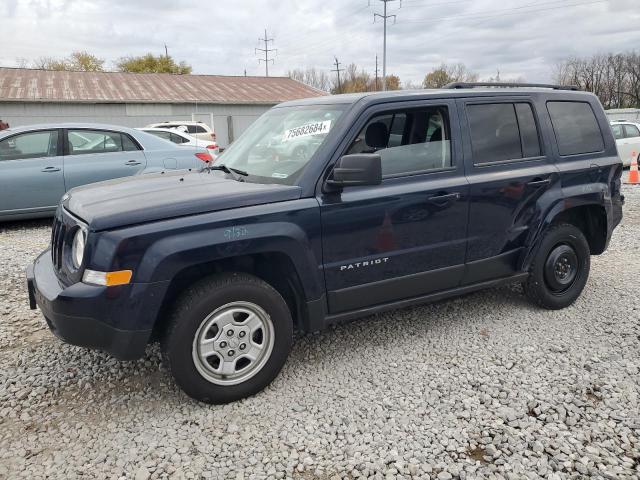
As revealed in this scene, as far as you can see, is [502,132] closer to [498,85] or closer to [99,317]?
[498,85]

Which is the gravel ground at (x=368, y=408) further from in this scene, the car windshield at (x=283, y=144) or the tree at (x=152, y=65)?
the tree at (x=152, y=65)

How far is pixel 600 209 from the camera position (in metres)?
4.44

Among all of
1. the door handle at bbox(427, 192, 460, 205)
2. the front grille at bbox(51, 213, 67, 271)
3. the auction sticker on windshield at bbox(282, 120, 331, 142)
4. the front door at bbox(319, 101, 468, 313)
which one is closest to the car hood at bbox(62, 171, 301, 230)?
the front grille at bbox(51, 213, 67, 271)

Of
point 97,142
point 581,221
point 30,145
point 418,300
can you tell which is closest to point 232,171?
point 418,300

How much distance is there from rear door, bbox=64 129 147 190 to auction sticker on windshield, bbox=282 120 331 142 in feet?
15.5

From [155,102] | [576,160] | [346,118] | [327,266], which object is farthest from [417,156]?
[155,102]

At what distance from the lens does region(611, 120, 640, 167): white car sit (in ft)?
44.9

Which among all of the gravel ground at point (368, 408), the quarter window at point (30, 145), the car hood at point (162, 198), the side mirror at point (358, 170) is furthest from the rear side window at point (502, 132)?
the quarter window at point (30, 145)

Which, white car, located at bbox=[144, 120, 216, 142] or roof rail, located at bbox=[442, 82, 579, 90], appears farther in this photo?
white car, located at bbox=[144, 120, 216, 142]

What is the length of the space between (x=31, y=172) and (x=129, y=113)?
66.2 ft

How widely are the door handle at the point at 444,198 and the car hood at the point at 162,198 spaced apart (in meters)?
1.01

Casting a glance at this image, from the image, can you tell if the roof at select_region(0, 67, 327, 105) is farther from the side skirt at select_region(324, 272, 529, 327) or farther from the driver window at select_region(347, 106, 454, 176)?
the side skirt at select_region(324, 272, 529, 327)

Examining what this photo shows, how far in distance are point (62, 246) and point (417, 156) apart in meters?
2.43

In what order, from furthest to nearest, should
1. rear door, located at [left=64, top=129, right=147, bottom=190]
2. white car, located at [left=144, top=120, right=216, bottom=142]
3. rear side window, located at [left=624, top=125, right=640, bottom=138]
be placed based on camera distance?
white car, located at [left=144, top=120, right=216, bottom=142], rear side window, located at [left=624, top=125, right=640, bottom=138], rear door, located at [left=64, top=129, right=147, bottom=190]
